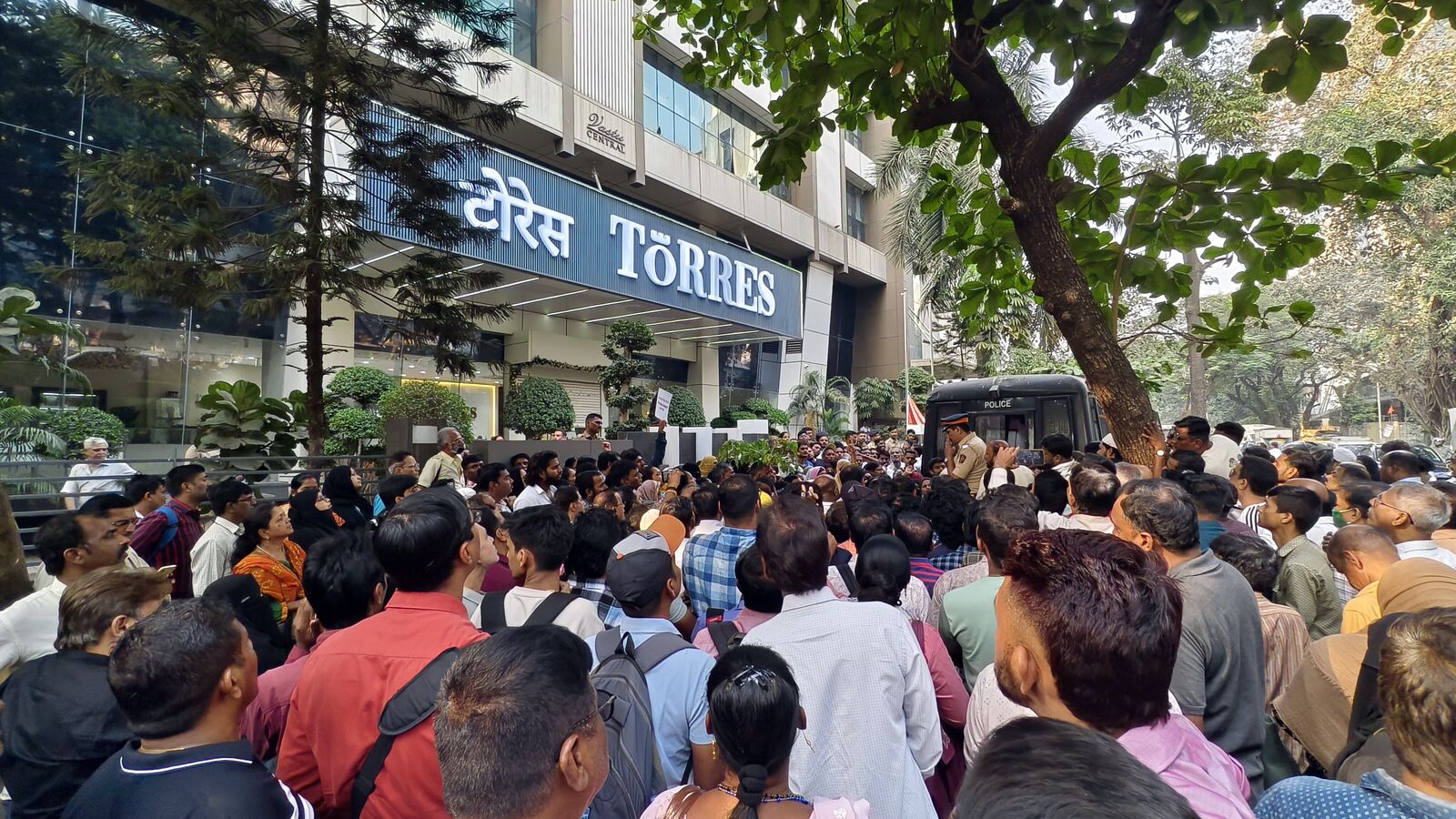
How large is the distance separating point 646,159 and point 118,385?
14212 mm

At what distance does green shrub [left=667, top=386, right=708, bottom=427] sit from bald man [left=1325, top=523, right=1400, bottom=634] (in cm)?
1542

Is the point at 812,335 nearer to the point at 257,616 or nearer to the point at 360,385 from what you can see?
the point at 360,385

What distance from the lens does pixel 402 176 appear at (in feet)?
27.7

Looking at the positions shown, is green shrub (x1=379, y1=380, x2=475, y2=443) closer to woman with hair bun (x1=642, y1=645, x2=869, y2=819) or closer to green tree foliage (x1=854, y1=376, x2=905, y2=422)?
woman with hair bun (x1=642, y1=645, x2=869, y2=819)

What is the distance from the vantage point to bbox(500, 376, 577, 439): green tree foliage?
45.8 feet

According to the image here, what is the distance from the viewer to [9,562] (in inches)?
139

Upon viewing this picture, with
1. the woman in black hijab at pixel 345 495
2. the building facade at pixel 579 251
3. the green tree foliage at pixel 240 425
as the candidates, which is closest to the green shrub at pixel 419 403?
the green tree foliage at pixel 240 425

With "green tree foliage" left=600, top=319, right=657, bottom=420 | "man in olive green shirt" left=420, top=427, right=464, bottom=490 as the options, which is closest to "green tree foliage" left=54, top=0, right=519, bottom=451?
"man in olive green shirt" left=420, top=427, right=464, bottom=490

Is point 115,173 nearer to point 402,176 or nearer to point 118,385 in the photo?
point 402,176

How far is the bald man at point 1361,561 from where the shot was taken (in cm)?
270

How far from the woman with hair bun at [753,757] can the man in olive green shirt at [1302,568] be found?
2.97m

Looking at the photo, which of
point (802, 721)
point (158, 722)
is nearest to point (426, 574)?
point (158, 722)

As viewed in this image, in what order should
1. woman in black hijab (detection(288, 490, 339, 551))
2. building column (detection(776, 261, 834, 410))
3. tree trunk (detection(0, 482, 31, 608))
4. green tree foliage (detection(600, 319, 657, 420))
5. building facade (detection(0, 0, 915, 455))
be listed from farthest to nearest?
building column (detection(776, 261, 834, 410))
green tree foliage (detection(600, 319, 657, 420))
building facade (detection(0, 0, 915, 455))
woman in black hijab (detection(288, 490, 339, 551))
tree trunk (detection(0, 482, 31, 608))

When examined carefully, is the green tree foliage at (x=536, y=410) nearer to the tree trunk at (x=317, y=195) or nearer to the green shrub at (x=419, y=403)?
the green shrub at (x=419, y=403)
